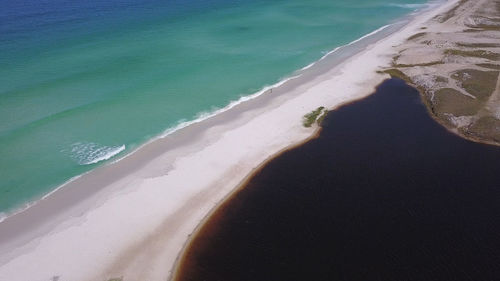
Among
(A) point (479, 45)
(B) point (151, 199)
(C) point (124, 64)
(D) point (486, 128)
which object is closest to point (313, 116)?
(D) point (486, 128)

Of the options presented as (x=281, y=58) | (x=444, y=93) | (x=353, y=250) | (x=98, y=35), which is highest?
(x=98, y=35)

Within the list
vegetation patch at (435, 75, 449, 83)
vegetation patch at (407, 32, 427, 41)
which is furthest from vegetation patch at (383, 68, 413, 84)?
vegetation patch at (407, 32, 427, 41)

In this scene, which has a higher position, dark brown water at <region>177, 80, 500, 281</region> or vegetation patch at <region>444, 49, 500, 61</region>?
vegetation patch at <region>444, 49, 500, 61</region>

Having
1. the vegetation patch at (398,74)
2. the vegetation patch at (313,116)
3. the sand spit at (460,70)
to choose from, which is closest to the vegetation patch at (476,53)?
the sand spit at (460,70)

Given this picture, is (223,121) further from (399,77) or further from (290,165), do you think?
(399,77)

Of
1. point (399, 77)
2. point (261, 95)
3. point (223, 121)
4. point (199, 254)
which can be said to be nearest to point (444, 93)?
point (399, 77)

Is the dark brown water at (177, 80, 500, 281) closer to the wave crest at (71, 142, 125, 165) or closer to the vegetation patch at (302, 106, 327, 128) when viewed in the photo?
the vegetation patch at (302, 106, 327, 128)
